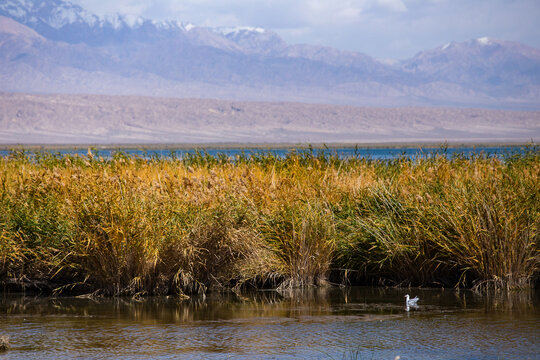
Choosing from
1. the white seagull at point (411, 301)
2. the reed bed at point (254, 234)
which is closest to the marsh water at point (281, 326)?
the white seagull at point (411, 301)

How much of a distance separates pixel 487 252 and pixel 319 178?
11.3ft

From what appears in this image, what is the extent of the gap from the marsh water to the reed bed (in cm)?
35

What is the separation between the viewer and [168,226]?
32.6 feet

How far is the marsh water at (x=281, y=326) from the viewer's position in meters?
7.17

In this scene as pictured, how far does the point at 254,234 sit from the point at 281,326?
2.23 m

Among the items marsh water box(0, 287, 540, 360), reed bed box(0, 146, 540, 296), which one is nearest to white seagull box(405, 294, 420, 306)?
marsh water box(0, 287, 540, 360)

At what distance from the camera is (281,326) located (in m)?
8.27

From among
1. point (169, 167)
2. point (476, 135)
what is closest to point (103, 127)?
point (476, 135)

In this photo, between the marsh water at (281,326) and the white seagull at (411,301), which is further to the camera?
the white seagull at (411,301)

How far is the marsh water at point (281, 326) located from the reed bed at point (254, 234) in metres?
0.35

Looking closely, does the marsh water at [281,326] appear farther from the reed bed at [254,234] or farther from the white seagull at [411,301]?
the reed bed at [254,234]

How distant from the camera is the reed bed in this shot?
9.73 metres

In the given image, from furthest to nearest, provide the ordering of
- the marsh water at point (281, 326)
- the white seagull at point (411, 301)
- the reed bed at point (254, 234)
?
1. the reed bed at point (254, 234)
2. the white seagull at point (411, 301)
3. the marsh water at point (281, 326)

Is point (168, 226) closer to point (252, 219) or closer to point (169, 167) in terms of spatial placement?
point (252, 219)
